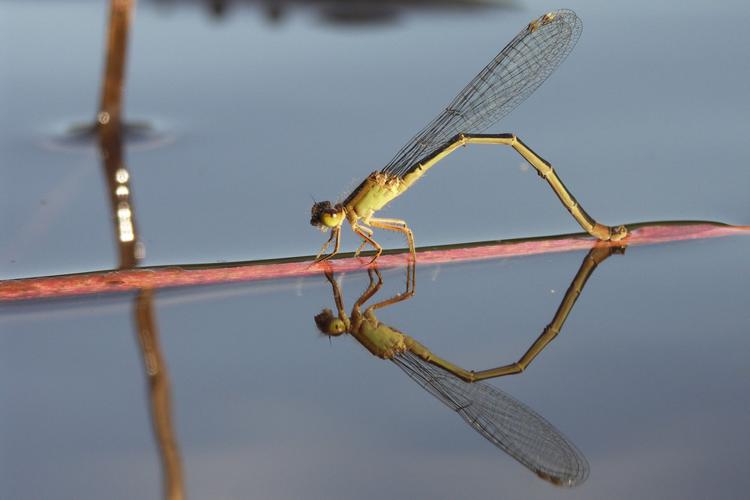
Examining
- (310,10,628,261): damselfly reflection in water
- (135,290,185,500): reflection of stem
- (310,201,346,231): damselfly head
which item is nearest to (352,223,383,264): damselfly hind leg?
(310,10,628,261): damselfly reflection in water

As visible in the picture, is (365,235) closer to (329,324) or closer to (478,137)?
(329,324)

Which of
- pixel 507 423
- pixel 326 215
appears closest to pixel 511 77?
pixel 326 215

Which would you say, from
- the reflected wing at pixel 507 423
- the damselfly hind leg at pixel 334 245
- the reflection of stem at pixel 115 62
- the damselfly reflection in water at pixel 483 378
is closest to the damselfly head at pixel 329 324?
the damselfly reflection in water at pixel 483 378

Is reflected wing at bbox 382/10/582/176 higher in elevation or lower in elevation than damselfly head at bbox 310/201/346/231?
higher

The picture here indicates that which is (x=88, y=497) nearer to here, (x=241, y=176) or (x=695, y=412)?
(x=695, y=412)

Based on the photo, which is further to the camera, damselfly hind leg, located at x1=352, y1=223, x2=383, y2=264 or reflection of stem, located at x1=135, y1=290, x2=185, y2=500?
damselfly hind leg, located at x1=352, y1=223, x2=383, y2=264

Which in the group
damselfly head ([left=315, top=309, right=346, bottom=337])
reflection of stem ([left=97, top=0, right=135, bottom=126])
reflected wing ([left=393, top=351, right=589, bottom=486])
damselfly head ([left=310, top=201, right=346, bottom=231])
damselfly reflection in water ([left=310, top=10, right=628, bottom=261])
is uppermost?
reflection of stem ([left=97, top=0, right=135, bottom=126])

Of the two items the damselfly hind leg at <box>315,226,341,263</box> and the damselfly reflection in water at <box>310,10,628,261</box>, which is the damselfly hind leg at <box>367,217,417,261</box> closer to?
the damselfly reflection in water at <box>310,10,628,261</box>
